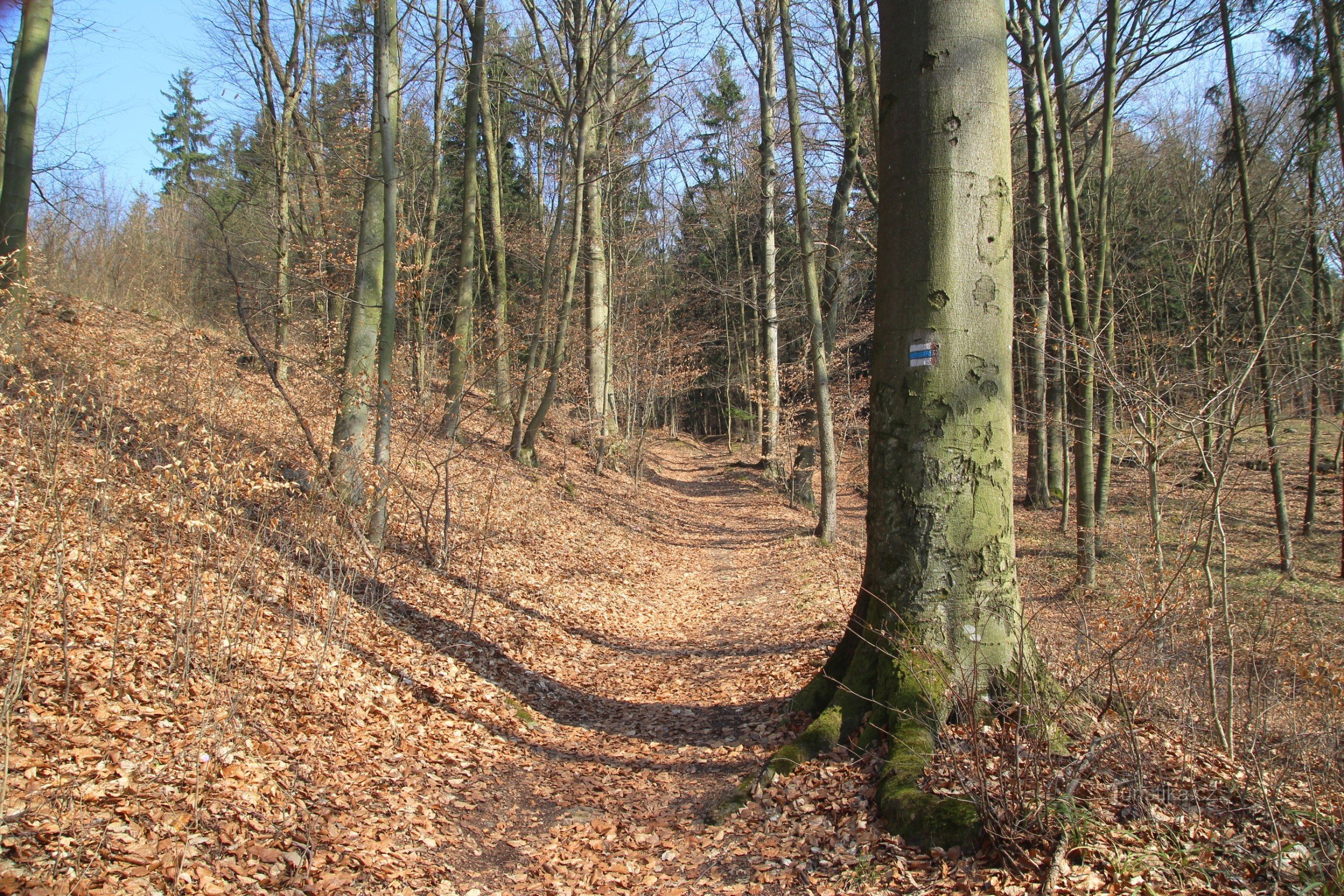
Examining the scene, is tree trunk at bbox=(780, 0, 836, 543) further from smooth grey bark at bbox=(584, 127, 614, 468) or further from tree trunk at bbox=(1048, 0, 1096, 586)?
smooth grey bark at bbox=(584, 127, 614, 468)

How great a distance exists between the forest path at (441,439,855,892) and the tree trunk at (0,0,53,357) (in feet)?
23.2

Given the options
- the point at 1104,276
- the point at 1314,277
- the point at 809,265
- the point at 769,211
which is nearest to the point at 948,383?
the point at 809,265

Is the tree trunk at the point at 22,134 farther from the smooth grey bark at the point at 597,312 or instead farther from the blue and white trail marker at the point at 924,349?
the smooth grey bark at the point at 597,312

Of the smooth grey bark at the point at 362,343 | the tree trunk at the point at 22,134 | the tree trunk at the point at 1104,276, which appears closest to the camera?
the smooth grey bark at the point at 362,343

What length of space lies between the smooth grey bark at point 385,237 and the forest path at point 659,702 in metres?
2.45

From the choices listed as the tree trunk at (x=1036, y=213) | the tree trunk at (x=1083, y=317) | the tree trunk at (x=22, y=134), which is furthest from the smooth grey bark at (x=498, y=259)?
the tree trunk at (x=1083, y=317)

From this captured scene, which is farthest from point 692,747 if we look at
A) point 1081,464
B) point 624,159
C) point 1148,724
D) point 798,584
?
point 624,159

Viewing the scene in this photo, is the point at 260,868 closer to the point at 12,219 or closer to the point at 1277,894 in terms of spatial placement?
the point at 1277,894

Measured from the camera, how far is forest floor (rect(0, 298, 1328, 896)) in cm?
288

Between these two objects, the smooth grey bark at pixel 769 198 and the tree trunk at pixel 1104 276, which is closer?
the tree trunk at pixel 1104 276

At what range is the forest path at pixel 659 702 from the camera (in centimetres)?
379

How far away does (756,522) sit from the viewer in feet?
50.2

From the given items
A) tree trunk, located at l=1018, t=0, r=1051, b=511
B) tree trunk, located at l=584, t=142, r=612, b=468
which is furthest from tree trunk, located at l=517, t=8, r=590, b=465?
tree trunk, located at l=1018, t=0, r=1051, b=511

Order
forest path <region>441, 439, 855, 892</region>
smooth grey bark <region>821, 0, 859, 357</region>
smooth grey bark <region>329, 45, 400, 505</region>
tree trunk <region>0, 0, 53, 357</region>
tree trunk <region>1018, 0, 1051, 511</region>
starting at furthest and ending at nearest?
smooth grey bark <region>821, 0, 859, 357</region>, tree trunk <region>1018, 0, 1051, 511</region>, tree trunk <region>0, 0, 53, 357</region>, smooth grey bark <region>329, 45, 400, 505</region>, forest path <region>441, 439, 855, 892</region>
